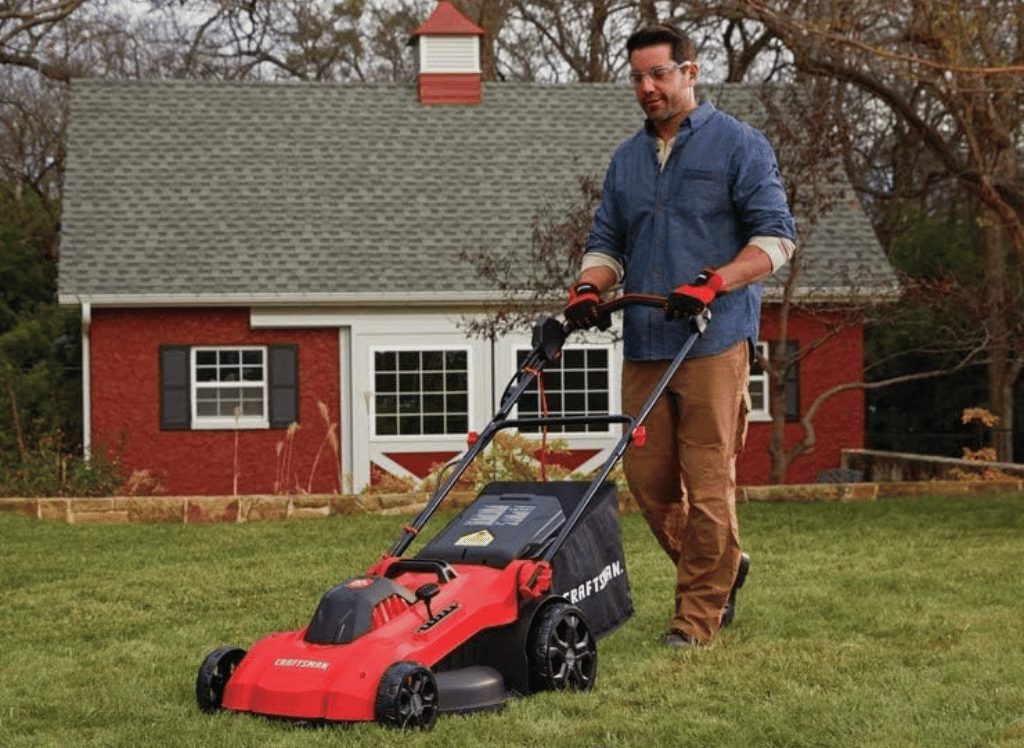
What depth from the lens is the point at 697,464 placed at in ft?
20.8

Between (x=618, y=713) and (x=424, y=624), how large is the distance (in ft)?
1.95

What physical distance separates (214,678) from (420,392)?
43.8ft

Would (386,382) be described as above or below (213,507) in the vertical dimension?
above

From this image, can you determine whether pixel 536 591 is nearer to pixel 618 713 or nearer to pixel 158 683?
pixel 618 713

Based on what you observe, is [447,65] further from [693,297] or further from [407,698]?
[407,698]

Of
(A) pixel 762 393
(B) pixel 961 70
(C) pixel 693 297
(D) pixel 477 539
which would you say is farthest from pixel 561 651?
(A) pixel 762 393

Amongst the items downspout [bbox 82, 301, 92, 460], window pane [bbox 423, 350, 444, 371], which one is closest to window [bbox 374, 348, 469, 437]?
window pane [bbox 423, 350, 444, 371]

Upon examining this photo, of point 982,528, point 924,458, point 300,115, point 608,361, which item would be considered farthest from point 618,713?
point 300,115

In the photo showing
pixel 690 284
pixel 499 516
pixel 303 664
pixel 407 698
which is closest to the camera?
pixel 407 698

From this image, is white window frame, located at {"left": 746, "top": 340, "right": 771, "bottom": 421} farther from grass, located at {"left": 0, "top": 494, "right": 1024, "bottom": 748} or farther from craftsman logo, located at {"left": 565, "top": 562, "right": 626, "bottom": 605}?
craftsman logo, located at {"left": 565, "top": 562, "right": 626, "bottom": 605}

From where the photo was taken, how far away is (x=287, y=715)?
16.8 feet

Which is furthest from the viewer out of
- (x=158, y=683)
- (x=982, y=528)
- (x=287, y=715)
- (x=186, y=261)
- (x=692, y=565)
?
(x=186, y=261)

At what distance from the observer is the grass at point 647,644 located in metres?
5.09

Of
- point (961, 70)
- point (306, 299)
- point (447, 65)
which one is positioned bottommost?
point (306, 299)
